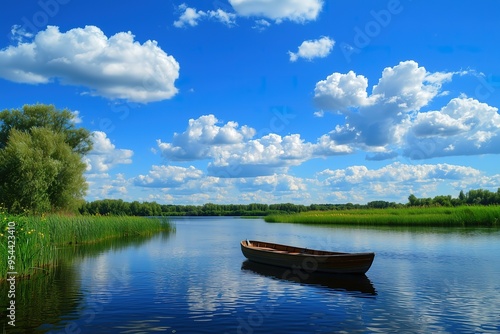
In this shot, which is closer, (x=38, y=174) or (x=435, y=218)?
(x=38, y=174)

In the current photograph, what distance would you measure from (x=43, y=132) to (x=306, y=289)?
49889 mm

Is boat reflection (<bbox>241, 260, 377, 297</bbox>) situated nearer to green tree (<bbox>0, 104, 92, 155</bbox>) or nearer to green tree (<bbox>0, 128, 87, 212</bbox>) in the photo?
green tree (<bbox>0, 128, 87, 212</bbox>)

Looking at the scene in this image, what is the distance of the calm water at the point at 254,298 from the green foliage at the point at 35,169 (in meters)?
26.8

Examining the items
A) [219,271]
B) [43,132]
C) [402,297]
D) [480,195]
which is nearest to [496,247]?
[402,297]

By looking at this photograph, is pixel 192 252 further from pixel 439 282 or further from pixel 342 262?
pixel 439 282

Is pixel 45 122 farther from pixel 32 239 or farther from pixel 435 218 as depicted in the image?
pixel 435 218

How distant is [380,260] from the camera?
28.9 meters

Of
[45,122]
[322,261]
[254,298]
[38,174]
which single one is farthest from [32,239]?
[45,122]

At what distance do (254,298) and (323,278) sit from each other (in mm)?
6287

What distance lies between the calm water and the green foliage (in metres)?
26.8

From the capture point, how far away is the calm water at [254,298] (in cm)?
1373

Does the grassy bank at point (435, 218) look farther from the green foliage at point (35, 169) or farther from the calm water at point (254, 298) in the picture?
the green foliage at point (35, 169)

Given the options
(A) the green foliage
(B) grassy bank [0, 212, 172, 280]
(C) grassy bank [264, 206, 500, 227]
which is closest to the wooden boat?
(B) grassy bank [0, 212, 172, 280]

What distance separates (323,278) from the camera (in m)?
22.8
